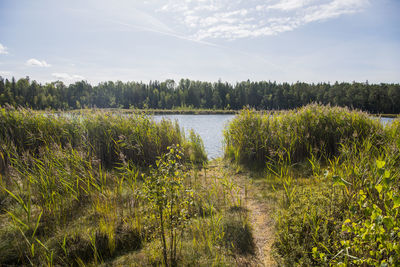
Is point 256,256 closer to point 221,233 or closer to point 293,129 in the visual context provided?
point 221,233

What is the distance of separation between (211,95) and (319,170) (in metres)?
67.4

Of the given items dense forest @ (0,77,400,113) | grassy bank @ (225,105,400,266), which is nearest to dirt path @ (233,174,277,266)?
grassy bank @ (225,105,400,266)

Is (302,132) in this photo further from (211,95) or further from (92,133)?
(211,95)

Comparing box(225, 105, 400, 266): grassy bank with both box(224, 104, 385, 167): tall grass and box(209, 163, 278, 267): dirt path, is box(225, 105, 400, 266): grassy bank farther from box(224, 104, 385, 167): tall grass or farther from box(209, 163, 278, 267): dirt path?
box(209, 163, 278, 267): dirt path

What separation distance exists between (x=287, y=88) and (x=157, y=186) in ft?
222

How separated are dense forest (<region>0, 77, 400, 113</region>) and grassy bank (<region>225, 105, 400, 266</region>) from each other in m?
38.0

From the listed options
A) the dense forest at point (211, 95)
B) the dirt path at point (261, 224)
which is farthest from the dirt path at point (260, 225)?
the dense forest at point (211, 95)

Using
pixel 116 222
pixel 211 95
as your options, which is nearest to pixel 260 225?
pixel 116 222

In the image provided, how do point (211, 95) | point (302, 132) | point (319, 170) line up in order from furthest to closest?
point (211, 95)
point (302, 132)
point (319, 170)

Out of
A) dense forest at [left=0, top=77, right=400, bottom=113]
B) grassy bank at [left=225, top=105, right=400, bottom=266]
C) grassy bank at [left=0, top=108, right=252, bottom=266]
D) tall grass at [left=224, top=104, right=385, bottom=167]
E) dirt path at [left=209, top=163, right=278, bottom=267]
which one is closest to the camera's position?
grassy bank at [left=225, top=105, right=400, bottom=266]

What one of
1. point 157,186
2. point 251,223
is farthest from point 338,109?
point 157,186

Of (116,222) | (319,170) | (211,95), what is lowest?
(116,222)

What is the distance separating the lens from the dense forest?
44.8m

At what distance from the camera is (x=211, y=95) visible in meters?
70.8
